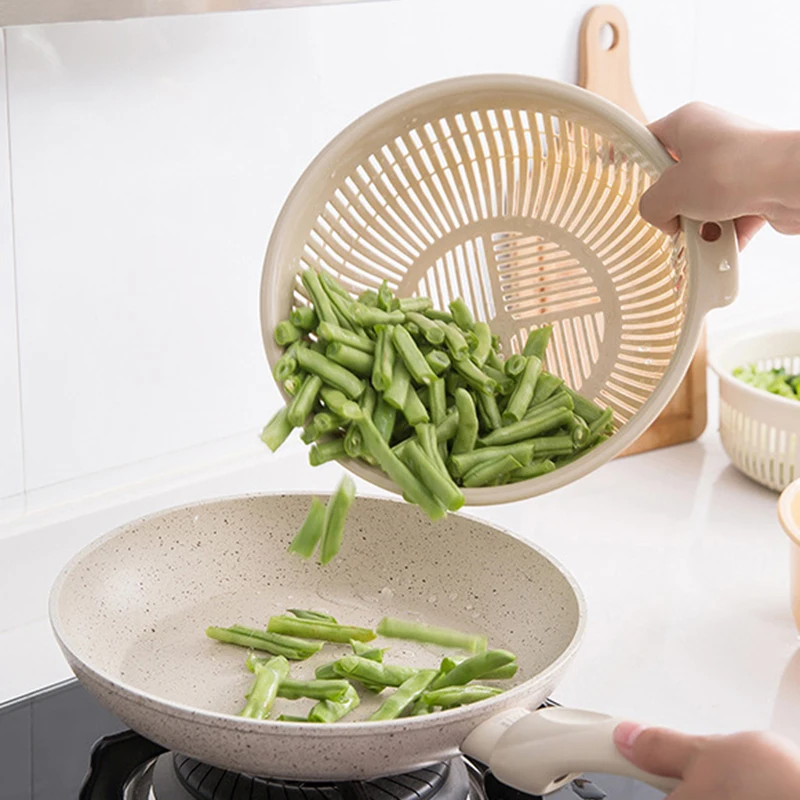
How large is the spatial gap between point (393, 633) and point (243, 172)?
1.69 feet

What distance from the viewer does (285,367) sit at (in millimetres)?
998

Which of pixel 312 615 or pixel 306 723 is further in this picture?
pixel 312 615

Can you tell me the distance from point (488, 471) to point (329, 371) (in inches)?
5.8

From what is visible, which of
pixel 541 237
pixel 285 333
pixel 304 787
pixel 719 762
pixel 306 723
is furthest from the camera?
pixel 541 237

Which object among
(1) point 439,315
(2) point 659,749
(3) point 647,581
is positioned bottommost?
(3) point 647,581

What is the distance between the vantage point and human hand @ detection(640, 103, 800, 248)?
0.93 meters

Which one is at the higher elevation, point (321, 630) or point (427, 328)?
point (427, 328)

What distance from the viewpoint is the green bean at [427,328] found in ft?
3.43

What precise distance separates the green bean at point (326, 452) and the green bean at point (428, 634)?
0.15 metres

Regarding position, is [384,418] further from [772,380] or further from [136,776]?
[772,380]

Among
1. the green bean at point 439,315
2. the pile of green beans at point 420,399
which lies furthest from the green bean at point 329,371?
the green bean at point 439,315

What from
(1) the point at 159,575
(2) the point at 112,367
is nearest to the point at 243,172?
(2) the point at 112,367

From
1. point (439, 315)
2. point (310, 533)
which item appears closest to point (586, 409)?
point (439, 315)

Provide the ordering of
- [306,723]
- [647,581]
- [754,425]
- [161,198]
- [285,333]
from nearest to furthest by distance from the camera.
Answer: [306,723]
[285,333]
[161,198]
[647,581]
[754,425]
